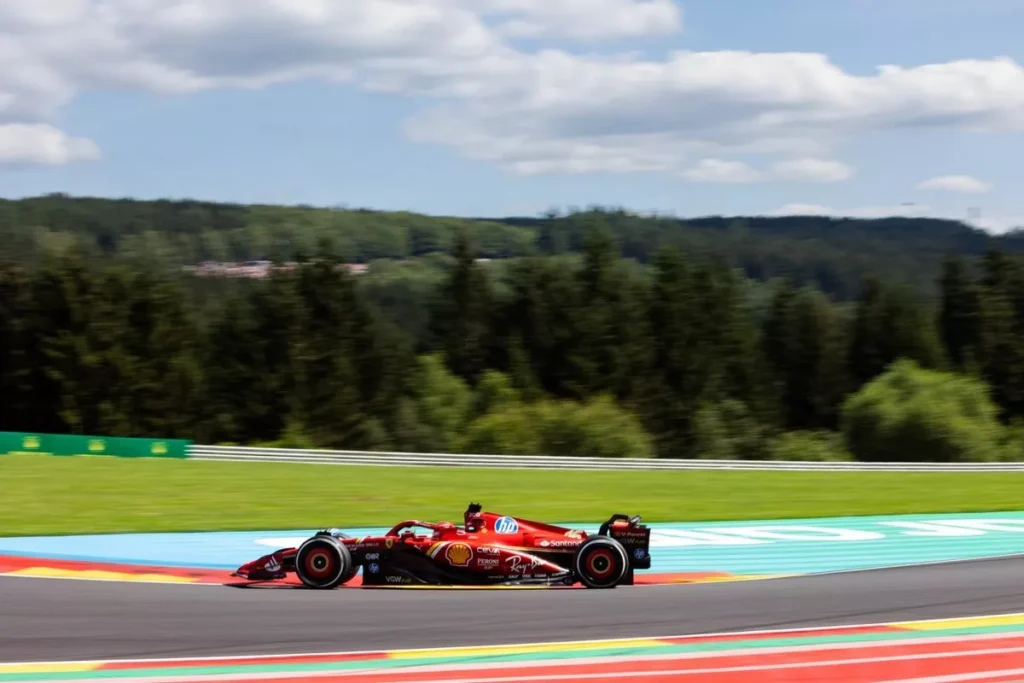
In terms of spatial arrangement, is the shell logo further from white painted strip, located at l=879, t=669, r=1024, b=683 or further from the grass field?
the grass field

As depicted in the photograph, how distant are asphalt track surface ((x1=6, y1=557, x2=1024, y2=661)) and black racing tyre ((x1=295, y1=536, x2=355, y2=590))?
18 cm

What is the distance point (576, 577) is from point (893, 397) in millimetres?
45078

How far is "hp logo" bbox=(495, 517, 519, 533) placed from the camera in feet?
35.2

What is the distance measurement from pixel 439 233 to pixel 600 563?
149052 millimetres

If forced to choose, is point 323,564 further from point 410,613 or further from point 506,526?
point 506,526

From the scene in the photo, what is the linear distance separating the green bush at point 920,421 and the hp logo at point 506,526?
134 feet

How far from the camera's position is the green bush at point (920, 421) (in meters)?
48.6

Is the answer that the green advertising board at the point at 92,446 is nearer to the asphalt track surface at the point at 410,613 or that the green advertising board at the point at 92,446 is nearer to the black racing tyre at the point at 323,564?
the asphalt track surface at the point at 410,613

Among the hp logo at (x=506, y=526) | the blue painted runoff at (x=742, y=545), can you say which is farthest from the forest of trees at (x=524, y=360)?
the hp logo at (x=506, y=526)

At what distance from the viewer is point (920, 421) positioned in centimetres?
4988

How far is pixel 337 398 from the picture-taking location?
56.0 metres

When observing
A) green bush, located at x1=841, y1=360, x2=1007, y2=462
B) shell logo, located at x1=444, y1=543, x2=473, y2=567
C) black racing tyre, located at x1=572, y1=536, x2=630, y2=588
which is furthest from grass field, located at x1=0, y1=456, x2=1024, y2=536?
green bush, located at x1=841, y1=360, x2=1007, y2=462

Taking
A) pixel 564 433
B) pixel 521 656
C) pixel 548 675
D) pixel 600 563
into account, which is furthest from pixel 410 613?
pixel 564 433

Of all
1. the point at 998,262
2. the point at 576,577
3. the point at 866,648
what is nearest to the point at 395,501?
the point at 576,577
